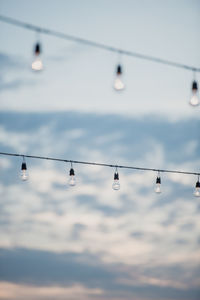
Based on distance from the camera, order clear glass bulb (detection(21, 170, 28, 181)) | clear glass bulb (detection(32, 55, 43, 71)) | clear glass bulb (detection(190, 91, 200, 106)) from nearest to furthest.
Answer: clear glass bulb (detection(32, 55, 43, 71)), clear glass bulb (detection(190, 91, 200, 106)), clear glass bulb (detection(21, 170, 28, 181))

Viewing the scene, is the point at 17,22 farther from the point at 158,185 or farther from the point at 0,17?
the point at 158,185

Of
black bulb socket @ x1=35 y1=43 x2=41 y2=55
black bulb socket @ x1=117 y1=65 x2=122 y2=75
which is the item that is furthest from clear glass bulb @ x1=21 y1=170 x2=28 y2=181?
black bulb socket @ x1=35 y1=43 x2=41 y2=55

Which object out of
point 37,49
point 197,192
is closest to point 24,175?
point 37,49

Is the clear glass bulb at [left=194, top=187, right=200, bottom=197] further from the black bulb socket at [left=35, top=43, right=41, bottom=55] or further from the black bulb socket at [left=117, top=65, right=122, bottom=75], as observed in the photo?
the black bulb socket at [left=35, top=43, right=41, bottom=55]

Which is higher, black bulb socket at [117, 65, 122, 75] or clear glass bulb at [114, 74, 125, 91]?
black bulb socket at [117, 65, 122, 75]

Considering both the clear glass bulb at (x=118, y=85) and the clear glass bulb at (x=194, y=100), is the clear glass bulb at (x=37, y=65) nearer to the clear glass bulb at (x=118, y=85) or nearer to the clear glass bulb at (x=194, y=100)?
the clear glass bulb at (x=118, y=85)

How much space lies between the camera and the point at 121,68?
29.8 feet

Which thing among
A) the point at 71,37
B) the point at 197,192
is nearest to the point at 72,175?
the point at 197,192

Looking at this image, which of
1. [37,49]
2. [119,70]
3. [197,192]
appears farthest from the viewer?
[197,192]

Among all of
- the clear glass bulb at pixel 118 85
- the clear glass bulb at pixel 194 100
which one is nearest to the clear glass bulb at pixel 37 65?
the clear glass bulb at pixel 118 85

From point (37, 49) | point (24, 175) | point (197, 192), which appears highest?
point (37, 49)

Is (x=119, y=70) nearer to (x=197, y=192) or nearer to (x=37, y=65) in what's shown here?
(x=37, y=65)

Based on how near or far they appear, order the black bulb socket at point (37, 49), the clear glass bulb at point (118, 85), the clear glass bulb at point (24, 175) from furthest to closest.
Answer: the clear glass bulb at point (24, 175) < the clear glass bulb at point (118, 85) < the black bulb socket at point (37, 49)

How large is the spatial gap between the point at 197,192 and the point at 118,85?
5.82 meters
